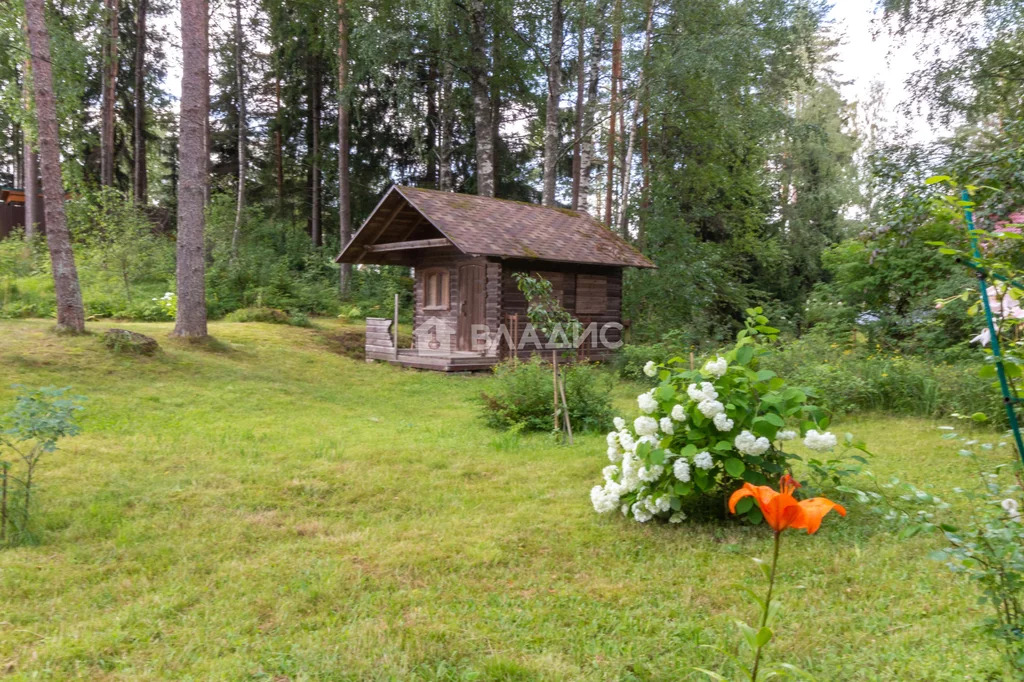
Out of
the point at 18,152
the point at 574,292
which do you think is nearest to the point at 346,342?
the point at 574,292

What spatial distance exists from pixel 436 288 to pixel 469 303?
127cm

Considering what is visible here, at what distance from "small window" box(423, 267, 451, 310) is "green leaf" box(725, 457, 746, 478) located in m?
12.5

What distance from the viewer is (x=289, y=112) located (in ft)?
90.8

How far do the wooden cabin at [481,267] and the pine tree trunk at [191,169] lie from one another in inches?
154

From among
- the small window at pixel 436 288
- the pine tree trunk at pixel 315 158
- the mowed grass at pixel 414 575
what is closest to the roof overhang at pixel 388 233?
the small window at pixel 436 288

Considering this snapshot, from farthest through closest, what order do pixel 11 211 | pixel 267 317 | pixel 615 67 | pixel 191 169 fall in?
pixel 11 211 < pixel 615 67 < pixel 267 317 < pixel 191 169

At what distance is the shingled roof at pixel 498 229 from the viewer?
14.7m

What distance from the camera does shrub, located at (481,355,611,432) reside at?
344 inches

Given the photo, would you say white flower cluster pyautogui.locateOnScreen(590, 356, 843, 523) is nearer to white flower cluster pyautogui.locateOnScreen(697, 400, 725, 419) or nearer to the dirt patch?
white flower cluster pyautogui.locateOnScreen(697, 400, 725, 419)

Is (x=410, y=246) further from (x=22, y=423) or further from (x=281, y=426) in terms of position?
(x=22, y=423)

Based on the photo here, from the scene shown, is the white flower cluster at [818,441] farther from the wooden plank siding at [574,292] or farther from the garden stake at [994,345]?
the wooden plank siding at [574,292]

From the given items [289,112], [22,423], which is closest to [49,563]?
[22,423]

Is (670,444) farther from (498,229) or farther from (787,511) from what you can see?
(498,229)

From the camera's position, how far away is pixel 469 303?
16328mm
